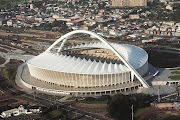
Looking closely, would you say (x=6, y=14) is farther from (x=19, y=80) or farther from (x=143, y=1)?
(x=19, y=80)

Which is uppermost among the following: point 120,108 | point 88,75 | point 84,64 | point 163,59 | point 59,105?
point 84,64

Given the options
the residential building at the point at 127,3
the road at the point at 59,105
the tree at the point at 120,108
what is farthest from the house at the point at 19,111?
the residential building at the point at 127,3

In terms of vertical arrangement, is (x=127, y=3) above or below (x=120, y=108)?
above

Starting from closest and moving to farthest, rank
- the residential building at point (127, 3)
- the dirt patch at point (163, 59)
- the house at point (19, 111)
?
the house at point (19, 111)
the dirt patch at point (163, 59)
the residential building at point (127, 3)

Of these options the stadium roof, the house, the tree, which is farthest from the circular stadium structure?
the house

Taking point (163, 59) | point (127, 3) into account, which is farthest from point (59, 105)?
point (127, 3)

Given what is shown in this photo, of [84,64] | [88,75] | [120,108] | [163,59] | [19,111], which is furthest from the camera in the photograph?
[163,59]

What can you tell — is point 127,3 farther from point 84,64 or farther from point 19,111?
point 19,111

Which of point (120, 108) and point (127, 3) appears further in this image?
point (127, 3)

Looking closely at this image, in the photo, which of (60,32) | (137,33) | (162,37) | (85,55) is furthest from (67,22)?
(85,55)

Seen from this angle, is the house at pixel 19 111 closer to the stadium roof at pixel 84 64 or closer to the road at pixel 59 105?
the road at pixel 59 105

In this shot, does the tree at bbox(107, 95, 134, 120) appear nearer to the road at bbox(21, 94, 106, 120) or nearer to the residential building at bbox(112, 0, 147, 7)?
the road at bbox(21, 94, 106, 120)
